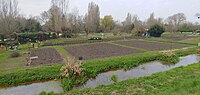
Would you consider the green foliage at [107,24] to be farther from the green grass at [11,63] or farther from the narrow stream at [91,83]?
the narrow stream at [91,83]

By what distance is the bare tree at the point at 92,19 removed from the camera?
58688 millimetres

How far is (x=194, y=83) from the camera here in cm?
963

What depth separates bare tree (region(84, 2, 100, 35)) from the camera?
193 feet

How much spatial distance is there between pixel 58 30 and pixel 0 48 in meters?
19.9

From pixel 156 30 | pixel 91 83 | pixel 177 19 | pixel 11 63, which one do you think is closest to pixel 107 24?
pixel 156 30

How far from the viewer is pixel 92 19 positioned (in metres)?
62.4

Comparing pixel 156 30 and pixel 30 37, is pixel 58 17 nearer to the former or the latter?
pixel 30 37

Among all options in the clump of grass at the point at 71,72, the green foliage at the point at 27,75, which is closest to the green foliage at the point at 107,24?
the green foliage at the point at 27,75

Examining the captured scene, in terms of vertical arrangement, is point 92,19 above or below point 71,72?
above

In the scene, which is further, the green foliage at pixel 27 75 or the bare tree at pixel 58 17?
the bare tree at pixel 58 17

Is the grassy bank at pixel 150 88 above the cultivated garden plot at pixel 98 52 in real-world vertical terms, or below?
below

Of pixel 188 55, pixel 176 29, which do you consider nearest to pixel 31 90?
pixel 188 55

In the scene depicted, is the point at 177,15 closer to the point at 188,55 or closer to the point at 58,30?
the point at 58,30

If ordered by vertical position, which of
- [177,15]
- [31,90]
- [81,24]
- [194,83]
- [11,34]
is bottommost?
[31,90]
